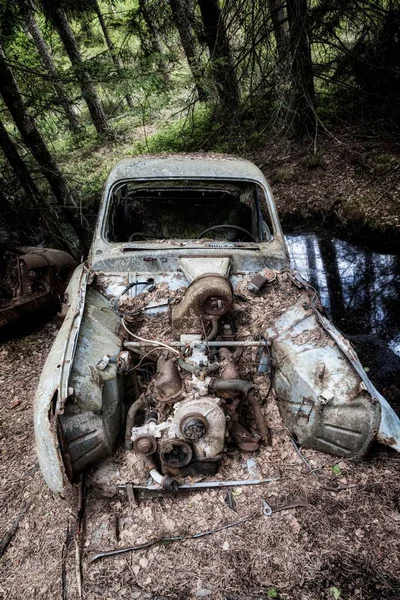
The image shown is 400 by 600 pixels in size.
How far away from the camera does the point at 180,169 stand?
393 centimetres

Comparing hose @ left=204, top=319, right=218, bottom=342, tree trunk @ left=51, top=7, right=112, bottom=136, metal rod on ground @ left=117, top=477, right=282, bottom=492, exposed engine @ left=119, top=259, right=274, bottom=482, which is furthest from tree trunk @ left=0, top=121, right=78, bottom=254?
metal rod on ground @ left=117, top=477, right=282, bottom=492

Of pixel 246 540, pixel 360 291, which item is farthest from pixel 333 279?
pixel 246 540

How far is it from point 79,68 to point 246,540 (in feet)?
20.1

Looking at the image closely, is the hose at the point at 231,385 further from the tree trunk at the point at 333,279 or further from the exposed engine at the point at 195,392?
the tree trunk at the point at 333,279

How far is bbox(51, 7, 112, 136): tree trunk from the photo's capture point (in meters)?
5.38

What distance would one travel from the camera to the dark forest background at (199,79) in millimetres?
5500

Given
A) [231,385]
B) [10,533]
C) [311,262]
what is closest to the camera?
[231,385]

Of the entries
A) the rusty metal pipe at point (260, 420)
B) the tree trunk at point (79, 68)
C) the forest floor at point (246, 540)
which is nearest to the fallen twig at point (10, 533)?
the forest floor at point (246, 540)

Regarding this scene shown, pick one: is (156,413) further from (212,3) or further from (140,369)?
(212,3)

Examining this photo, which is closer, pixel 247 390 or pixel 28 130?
pixel 247 390

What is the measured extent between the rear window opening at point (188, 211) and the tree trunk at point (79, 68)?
214cm

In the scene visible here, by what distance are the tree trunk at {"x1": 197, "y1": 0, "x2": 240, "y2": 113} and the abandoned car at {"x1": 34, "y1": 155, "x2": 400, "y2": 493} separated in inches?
155

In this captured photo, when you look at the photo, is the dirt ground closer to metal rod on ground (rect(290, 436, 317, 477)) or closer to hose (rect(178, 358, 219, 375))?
metal rod on ground (rect(290, 436, 317, 477))

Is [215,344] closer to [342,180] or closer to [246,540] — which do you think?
[246,540]
